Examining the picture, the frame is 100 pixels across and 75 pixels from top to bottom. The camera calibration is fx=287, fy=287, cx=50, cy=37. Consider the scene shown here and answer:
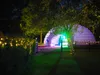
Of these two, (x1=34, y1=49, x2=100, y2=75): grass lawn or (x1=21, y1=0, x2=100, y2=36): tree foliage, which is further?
(x1=21, y1=0, x2=100, y2=36): tree foliage

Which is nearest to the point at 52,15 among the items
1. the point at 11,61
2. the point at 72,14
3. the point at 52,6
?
the point at 72,14

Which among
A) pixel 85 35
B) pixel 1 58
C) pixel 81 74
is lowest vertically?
pixel 81 74

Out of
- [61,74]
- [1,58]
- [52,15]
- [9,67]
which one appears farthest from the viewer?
[52,15]

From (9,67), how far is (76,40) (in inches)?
1412

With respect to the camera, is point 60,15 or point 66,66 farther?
point 60,15

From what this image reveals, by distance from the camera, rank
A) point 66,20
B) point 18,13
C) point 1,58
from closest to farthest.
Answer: point 1,58
point 66,20
point 18,13

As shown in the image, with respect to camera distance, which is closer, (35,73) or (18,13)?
(35,73)

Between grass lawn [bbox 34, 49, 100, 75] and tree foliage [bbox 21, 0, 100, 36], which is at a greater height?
tree foliage [bbox 21, 0, 100, 36]

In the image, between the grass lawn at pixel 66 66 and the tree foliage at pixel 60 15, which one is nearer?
the grass lawn at pixel 66 66

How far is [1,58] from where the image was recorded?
904 cm

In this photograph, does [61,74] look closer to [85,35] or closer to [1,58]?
[1,58]

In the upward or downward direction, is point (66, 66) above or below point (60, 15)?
below

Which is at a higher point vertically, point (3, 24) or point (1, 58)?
point (3, 24)

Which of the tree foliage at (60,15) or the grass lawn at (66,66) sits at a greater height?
the tree foliage at (60,15)
